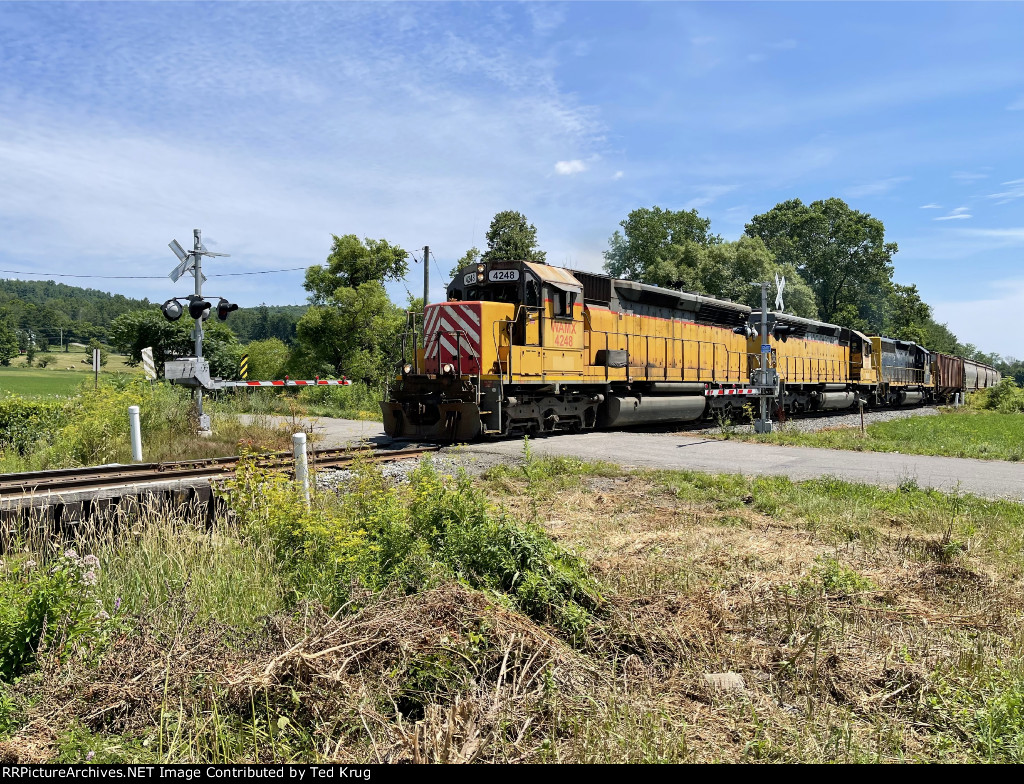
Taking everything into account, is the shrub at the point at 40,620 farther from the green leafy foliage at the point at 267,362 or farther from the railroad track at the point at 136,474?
the green leafy foliage at the point at 267,362

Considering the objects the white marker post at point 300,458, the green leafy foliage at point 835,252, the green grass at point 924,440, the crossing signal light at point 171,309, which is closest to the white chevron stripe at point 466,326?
the crossing signal light at point 171,309

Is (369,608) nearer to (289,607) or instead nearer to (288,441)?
(289,607)

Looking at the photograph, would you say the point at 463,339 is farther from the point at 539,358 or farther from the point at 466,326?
the point at 539,358

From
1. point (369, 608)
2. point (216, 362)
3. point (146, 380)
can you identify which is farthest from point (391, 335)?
point (369, 608)

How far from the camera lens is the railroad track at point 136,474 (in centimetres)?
759

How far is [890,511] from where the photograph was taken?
6957 mm

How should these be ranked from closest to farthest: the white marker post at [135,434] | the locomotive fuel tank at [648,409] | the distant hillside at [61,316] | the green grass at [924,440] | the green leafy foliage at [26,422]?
the white marker post at [135,434] → the green leafy foliage at [26,422] → the green grass at [924,440] → the locomotive fuel tank at [648,409] → the distant hillside at [61,316]

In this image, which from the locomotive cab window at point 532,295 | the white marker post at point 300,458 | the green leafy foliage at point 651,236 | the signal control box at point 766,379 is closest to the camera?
the white marker post at point 300,458

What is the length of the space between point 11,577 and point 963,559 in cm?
677

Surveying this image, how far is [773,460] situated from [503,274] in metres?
6.30

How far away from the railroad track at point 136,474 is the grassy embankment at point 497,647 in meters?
2.24

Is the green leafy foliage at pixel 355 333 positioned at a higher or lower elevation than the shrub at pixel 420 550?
higher

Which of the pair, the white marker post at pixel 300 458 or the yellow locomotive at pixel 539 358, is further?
the yellow locomotive at pixel 539 358

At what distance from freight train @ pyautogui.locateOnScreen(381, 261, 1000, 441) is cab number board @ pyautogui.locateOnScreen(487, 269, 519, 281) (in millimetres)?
22
